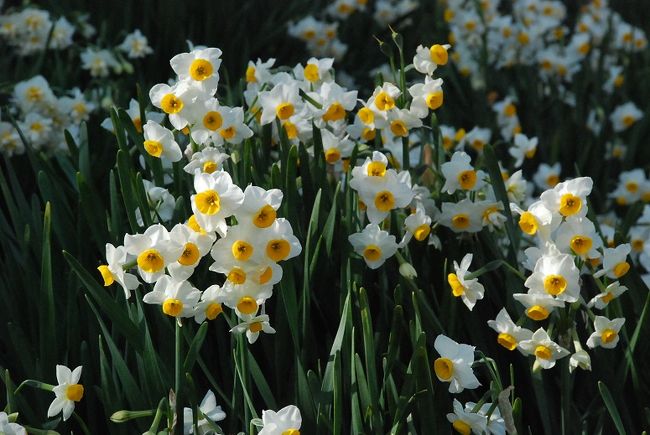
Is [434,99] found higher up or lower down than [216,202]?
higher up

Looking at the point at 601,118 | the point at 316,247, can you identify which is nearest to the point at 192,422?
the point at 316,247

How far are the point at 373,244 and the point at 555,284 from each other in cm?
35

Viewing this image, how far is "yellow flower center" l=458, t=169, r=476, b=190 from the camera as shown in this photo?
1.79 meters

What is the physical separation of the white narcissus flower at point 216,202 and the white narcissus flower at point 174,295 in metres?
0.11

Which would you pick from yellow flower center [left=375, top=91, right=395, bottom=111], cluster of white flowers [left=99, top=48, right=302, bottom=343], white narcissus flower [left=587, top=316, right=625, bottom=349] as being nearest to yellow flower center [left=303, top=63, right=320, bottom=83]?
yellow flower center [left=375, top=91, right=395, bottom=111]

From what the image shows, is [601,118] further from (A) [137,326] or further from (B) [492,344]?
(A) [137,326]

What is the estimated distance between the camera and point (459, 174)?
179 centimetres

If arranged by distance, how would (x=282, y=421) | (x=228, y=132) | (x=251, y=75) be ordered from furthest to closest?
(x=251, y=75), (x=228, y=132), (x=282, y=421)

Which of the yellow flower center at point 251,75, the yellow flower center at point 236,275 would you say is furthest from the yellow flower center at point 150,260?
the yellow flower center at point 251,75

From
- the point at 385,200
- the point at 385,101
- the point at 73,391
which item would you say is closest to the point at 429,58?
the point at 385,101

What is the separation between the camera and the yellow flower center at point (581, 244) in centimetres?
151

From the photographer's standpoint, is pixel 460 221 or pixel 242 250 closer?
pixel 242 250

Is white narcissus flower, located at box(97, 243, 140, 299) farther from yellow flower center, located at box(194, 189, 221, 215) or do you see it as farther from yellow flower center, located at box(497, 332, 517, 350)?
yellow flower center, located at box(497, 332, 517, 350)

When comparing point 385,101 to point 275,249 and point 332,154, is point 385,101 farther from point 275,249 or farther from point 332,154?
point 275,249
